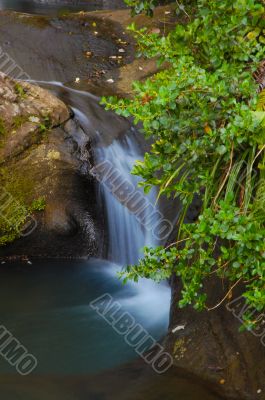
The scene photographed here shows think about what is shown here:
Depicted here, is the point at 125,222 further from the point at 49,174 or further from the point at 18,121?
the point at 18,121

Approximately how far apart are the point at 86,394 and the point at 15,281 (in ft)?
8.17

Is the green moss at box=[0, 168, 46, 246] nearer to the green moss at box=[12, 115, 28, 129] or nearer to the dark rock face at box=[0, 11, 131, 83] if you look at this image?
the green moss at box=[12, 115, 28, 129]

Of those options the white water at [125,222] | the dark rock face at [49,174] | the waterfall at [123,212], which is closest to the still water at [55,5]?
the dark rock face at [49,174]

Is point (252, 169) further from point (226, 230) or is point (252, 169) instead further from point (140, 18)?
point (140, 18)

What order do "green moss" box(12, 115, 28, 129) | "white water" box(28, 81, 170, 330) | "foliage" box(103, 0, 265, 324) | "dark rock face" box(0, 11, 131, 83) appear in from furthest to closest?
"dark rock face" box(0, 11, 131, 83) → "green moss" box(12, 115, 28, 129) → "white water" box(28, 81, 170, 330) → "foliage" box(103, 0, 265, 324)

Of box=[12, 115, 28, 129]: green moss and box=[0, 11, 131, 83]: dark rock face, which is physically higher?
box=[0, 11, 131, 83]: dark rock face

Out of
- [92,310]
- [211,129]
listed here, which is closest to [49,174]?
[92,310]

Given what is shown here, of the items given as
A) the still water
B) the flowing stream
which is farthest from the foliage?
the still water

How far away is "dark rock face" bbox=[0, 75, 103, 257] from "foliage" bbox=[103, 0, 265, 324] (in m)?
3.29

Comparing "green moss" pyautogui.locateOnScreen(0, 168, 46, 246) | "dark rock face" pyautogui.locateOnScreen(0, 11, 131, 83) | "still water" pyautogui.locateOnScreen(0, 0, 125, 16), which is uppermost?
"still water" pyautogui.locateOnScreen(0, 0, 125, 16)

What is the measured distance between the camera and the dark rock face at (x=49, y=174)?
6992 millimetres

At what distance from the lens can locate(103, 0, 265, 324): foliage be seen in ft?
10.8

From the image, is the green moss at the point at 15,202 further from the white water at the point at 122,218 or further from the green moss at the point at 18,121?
the white water at the point at 122,218

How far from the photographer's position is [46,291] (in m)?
6.61
